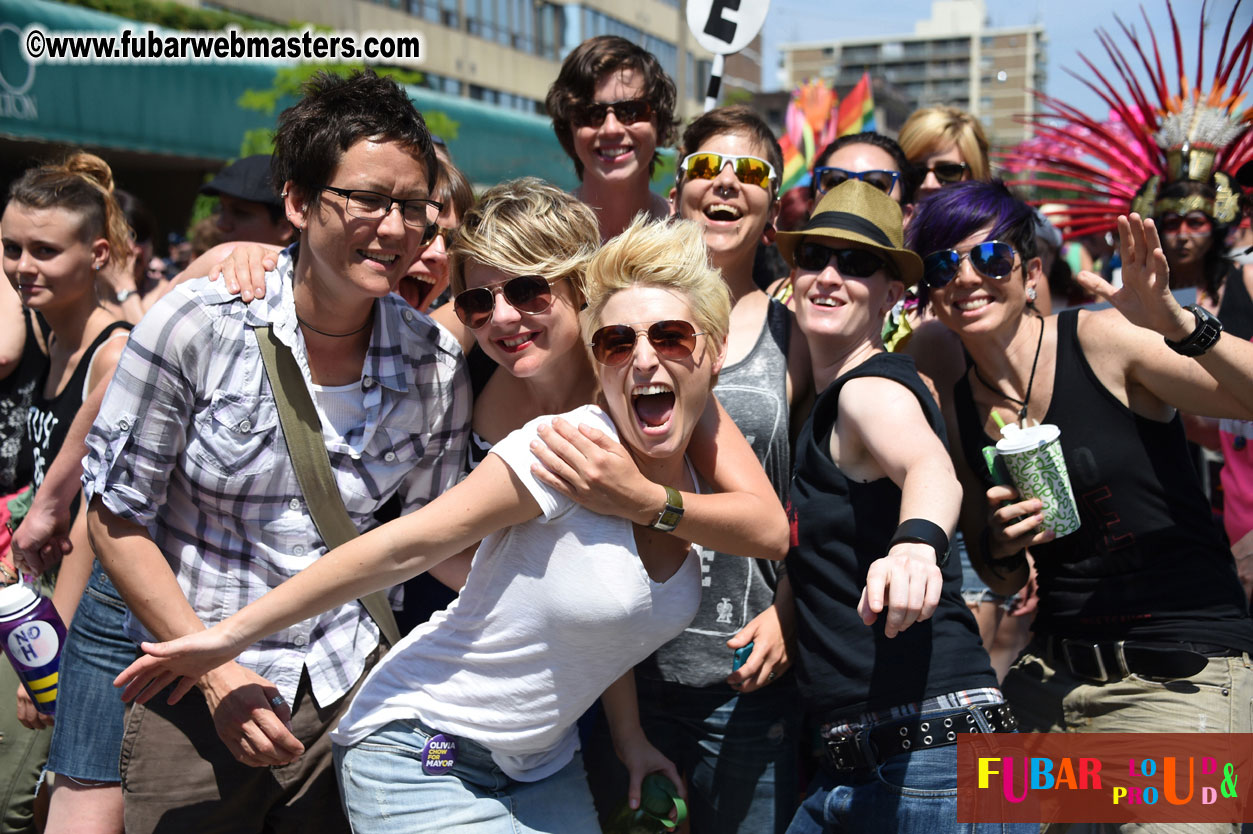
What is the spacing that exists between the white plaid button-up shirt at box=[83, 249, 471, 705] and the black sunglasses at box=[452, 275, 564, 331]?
26 centimetres

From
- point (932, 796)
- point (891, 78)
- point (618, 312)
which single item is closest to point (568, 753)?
point (932, 796)

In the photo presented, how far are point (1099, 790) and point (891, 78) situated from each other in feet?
589

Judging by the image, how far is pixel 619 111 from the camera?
3.75 meters

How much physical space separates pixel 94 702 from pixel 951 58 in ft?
582

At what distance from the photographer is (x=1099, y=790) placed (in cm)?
288

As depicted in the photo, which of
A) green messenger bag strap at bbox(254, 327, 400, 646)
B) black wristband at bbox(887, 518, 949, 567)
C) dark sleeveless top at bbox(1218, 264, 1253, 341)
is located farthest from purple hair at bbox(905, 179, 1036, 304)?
green messenger bag strap at bbox(254, 327, 400, 646)

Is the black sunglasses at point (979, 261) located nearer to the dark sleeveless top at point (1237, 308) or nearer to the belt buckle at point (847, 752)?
the belt buckle at point (847, 752)

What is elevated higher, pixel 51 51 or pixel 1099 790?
pixel 51 51

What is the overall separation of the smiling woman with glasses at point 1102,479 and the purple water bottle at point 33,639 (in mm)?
2780

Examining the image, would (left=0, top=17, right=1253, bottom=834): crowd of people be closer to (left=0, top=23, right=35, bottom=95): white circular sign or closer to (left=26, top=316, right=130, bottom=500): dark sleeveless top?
(left=26, top=316, right=130, bottom=500): dark sleeveless top

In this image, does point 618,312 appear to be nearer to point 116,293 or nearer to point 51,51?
point 116,293

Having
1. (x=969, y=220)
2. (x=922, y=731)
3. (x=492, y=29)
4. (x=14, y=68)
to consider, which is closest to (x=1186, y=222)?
(x=969, y=220)

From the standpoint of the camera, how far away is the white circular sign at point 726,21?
4.73 meters

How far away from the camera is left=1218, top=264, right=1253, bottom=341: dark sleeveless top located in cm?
395
